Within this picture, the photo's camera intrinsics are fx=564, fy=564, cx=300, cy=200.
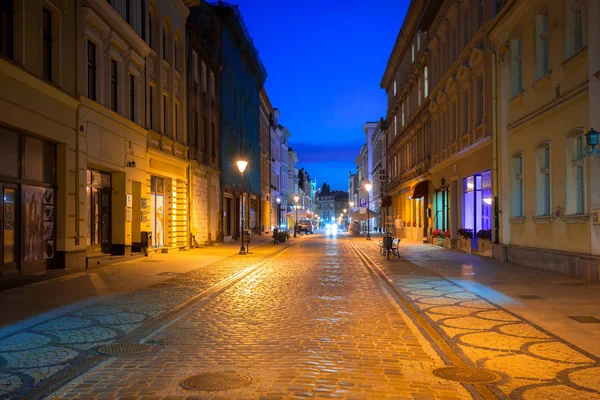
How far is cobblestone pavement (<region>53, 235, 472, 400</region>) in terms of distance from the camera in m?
5.35

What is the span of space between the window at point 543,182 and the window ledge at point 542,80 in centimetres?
183

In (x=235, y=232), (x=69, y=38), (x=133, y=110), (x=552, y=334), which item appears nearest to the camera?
(x=552, y=334)

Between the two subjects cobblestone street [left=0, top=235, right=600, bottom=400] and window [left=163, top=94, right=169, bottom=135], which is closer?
cobblestone street [left=0, top=235, right=600, bottom=400]

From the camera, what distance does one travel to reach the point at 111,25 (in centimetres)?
1909

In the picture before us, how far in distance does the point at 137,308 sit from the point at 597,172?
421 inches

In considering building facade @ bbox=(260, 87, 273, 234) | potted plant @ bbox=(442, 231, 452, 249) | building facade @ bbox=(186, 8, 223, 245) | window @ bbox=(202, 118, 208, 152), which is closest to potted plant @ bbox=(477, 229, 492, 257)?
potted plant @ bbox=(442, 231, 452, 249)

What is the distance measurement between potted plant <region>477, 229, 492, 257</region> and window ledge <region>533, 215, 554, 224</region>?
4.57 metres

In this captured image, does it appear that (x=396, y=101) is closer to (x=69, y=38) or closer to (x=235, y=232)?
(x=235, y=232)

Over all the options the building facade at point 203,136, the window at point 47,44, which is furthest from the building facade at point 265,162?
the window at point 47,44

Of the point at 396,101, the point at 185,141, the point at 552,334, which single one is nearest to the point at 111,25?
the point at 185,141

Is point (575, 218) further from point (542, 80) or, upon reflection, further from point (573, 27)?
point (573, 27)

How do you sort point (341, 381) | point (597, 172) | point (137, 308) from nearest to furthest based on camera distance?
point (341, 381), point (137, 308), point (597, 172)

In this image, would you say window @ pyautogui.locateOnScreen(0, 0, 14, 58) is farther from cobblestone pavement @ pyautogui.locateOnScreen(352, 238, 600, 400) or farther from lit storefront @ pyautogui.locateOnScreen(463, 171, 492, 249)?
lit storefront @ pyautogui.locateOnScreen(463, 171, 492, 249)

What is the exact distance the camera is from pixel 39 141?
1500 cm
